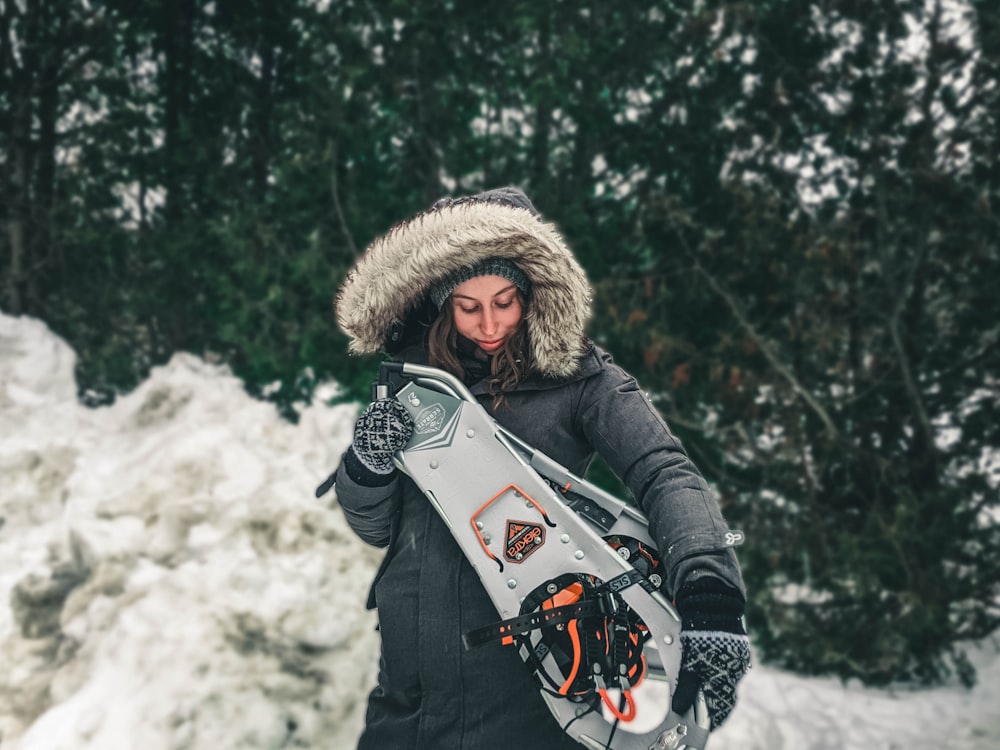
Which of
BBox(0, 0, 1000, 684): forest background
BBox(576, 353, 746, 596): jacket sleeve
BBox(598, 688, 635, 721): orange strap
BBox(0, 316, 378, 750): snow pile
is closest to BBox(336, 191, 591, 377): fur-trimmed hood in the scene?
BBox(576, 353, 746, 596): jacket sleeve

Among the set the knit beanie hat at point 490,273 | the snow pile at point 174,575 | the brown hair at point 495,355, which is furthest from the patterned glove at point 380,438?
the snow pile at point 174,575

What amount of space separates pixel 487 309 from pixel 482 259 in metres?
0.11

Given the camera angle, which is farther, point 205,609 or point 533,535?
point 205,609

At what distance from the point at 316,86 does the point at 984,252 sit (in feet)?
10.7

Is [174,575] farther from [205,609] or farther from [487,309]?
[487,309]

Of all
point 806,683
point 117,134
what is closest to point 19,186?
point 117,134

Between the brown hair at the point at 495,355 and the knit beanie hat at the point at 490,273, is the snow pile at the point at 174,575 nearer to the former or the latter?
the brown hair at the point at 495,355

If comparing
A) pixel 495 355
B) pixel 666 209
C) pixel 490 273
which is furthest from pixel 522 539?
pixel 666 209

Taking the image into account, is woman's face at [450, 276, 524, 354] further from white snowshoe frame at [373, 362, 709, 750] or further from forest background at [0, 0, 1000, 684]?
forest background at [0, 0, 1000, 684]

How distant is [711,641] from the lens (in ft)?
5.07

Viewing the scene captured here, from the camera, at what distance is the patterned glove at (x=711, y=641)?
1551mm

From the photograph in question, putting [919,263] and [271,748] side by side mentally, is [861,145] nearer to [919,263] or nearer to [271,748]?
[919,263]

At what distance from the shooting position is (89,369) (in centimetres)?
507

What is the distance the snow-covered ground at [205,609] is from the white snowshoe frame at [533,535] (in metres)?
2.01
